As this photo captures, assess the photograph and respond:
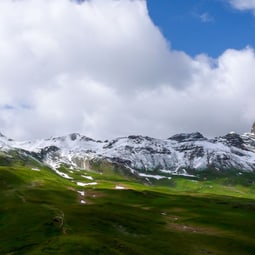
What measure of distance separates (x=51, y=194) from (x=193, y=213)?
42512 millimetres

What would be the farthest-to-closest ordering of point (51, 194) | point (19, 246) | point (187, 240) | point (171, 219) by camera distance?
point (51, 194) → point (171, 219) → point (187, 240) → point (19, 246)

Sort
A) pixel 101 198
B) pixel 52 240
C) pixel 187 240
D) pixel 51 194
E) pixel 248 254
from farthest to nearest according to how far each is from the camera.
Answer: pixel 101 198 → pixel 51 194 → pixel 187 240 → pixel 248 254 → pixel 52 240

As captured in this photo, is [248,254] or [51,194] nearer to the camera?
[248,254]

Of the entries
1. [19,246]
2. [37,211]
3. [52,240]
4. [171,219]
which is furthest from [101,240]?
[171,219]

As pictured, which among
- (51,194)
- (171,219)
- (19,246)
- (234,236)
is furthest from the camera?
(51,194)

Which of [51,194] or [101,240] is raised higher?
[51,194]

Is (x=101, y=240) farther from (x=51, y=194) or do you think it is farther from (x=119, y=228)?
(x=51, y=194)

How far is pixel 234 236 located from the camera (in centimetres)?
8888

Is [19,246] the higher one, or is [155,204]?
[155,204]

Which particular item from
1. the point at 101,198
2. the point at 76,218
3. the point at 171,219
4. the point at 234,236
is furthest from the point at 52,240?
the point at 101,198

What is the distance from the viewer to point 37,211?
90.1m

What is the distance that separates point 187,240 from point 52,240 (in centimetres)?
2960

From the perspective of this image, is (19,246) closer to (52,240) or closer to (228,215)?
(52,240)

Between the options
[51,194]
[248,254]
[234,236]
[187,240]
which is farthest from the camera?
[51,194]
